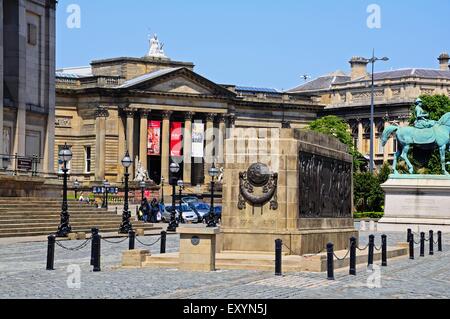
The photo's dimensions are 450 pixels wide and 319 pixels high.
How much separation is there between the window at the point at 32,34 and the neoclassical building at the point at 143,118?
67.3 meters

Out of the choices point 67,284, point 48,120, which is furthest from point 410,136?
point 67,284

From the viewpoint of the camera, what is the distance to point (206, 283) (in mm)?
28516

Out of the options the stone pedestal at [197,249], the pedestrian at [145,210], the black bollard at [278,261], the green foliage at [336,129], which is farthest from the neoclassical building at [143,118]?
the black bollard at [278,261]

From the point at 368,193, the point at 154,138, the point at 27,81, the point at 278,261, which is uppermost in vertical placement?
the point at 154,138

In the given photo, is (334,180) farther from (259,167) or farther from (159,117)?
(159,117)

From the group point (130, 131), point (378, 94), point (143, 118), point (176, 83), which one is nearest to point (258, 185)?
point (130, 131)

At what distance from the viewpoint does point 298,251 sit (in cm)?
→ 3478

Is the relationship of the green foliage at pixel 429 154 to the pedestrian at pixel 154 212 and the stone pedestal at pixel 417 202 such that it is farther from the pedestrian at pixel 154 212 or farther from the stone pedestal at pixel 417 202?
the pedestrian at pixel 154 212

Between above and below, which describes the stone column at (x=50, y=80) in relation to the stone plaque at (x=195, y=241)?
above

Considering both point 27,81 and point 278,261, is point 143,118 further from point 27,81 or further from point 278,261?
point 278,261

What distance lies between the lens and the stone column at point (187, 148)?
141 meters

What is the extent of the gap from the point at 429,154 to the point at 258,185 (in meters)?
38.5

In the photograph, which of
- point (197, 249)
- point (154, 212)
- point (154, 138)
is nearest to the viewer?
point (197, 249)

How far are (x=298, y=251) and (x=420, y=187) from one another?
34.9 metres
